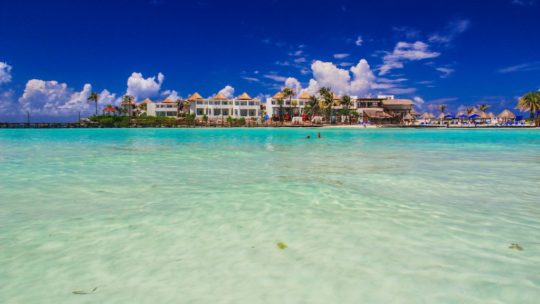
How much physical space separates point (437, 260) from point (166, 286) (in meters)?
2.72

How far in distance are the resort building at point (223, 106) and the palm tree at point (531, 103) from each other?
5444 centimetres

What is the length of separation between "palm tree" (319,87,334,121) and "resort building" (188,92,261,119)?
608 inches

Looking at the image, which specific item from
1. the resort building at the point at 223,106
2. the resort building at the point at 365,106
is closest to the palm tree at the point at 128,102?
the resort building at the point at 223,106

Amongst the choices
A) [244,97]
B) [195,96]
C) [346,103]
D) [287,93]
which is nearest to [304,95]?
[287,93]

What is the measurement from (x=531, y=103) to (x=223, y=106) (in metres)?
62.8

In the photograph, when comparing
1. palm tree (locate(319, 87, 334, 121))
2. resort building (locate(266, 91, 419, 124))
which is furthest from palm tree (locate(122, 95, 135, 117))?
palm tree (locate(319, 87, 334, 121))

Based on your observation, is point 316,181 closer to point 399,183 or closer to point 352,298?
point 399,183

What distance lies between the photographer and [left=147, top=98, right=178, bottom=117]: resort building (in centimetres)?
8600

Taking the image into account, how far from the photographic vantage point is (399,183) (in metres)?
8.30

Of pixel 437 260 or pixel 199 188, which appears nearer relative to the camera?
pixel 437 260

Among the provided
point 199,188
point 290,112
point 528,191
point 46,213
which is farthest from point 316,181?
point 290,112

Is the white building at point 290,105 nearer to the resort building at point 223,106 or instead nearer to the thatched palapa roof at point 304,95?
the thatched palapa roof at point 304,95

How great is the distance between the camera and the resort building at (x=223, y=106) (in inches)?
3189

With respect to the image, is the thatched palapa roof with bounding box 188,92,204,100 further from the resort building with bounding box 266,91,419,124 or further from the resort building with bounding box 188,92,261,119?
the resort building with bounding box 266,91,419,124
